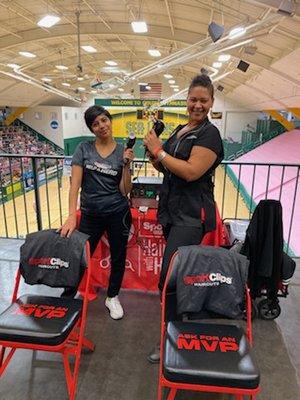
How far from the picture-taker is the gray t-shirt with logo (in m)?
2.12

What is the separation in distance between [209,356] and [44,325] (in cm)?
81

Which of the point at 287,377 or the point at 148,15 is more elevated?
the point at 148,15

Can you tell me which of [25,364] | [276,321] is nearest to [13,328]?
[25,364]

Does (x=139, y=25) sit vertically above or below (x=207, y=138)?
above

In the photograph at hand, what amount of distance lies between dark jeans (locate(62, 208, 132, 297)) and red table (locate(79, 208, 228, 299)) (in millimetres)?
236

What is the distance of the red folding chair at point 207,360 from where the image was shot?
4.29ft

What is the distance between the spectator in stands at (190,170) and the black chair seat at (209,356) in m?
0.40

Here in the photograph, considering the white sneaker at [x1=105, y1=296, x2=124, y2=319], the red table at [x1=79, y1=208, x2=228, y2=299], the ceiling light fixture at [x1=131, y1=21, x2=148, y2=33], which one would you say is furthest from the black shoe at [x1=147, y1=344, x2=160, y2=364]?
the ceiling light fixture at [x1=131, y1=21, x2=148, y2=33]

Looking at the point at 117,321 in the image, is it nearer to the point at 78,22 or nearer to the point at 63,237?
the point at 63,237

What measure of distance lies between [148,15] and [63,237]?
789 centimetres

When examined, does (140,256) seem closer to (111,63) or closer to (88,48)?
(88,48)

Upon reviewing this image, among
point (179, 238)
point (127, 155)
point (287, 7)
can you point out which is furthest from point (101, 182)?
point (287, 7)

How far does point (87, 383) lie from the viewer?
5.97ft

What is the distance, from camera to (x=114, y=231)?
226cm
